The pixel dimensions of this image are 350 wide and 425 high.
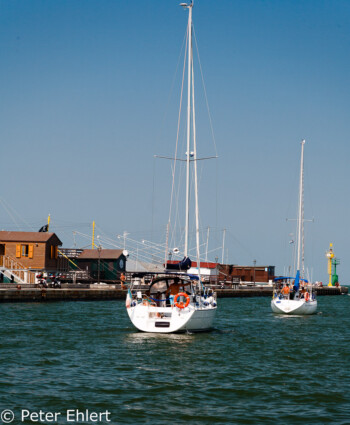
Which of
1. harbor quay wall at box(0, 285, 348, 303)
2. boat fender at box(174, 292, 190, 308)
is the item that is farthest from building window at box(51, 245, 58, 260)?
boat fender at box(174, 292, 190, 308)

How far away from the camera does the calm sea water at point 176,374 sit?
19.4m

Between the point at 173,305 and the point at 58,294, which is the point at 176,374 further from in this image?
the point at 58,294

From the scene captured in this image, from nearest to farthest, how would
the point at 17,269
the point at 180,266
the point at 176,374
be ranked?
the point at 176,374, the point at 180,266, the point at 17,269

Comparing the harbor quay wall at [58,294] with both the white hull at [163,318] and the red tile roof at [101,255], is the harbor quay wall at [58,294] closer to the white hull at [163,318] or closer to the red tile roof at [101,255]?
the red tile roof at [101,255]

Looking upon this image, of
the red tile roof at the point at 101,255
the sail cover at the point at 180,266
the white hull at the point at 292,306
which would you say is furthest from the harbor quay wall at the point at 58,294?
the sail cover at the point at 180,266

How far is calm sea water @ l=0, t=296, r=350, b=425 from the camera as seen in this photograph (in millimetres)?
19438

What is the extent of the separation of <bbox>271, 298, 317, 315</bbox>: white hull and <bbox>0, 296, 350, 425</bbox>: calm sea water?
13838mm

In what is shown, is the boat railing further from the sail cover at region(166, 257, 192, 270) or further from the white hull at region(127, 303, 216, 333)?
the white hull at region(127, 303, 216, 333)

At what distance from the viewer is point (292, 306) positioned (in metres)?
56.6

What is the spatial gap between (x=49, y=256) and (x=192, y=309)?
47631 millimetres

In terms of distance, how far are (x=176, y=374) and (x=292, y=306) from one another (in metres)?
33.4

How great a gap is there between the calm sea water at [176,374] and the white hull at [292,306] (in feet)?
45.4

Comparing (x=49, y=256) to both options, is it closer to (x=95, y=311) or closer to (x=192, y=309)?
(x=95, y=311)

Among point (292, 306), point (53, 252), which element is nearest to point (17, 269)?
point (53, 252)
